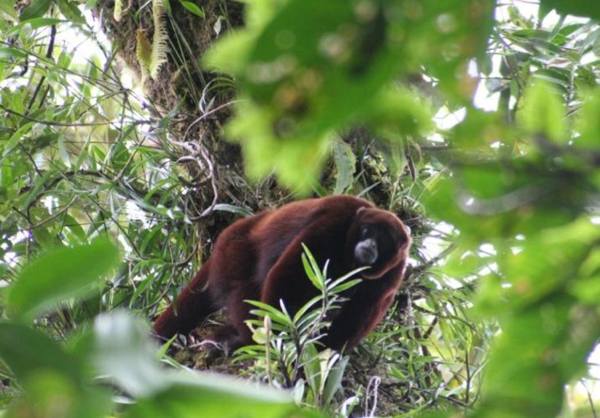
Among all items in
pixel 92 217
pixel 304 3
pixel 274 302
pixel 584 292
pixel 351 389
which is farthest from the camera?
pixel 92 217

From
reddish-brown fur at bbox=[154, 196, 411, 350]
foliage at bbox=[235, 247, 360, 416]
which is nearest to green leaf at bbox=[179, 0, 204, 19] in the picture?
reddish-brown fur at bbox=[154, 196, 411, 350]

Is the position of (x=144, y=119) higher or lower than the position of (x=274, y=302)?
higher

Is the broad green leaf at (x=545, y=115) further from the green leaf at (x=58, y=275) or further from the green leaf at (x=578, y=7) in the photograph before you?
the green leaf at (x=58, y=275)

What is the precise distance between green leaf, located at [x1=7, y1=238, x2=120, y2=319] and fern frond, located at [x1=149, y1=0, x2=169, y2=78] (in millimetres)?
2833

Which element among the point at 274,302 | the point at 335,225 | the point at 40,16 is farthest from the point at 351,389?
the point at 40,16

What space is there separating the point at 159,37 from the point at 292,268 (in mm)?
1042

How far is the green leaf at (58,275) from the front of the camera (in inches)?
15.0

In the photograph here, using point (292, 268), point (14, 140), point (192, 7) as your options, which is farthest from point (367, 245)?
point (14, 140)

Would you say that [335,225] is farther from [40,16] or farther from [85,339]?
[85,339]

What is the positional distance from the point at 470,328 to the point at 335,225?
Result: 0.66 m

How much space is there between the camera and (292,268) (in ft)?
10.5

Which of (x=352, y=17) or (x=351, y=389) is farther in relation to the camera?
(x=351, y=389)

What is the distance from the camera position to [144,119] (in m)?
3.38

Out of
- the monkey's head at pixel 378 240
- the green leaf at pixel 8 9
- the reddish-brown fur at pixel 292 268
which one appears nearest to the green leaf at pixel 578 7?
the reddish-brown fur at pixel 292 268
